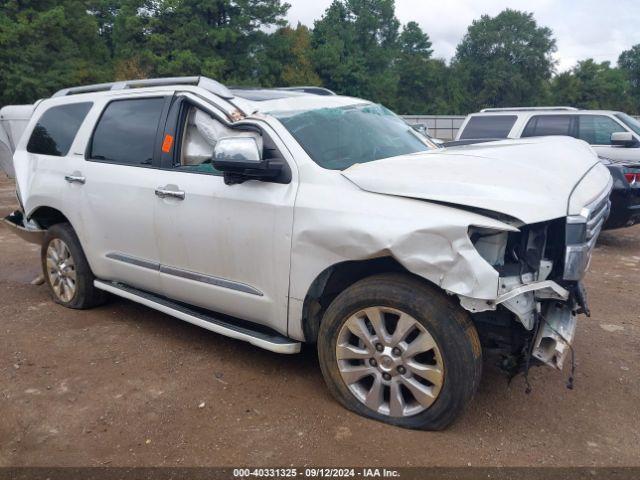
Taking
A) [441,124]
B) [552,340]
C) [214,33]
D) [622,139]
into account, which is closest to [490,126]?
[622,139]

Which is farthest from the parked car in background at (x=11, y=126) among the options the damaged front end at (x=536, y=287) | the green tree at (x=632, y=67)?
the green tree at (x=632, y=67)

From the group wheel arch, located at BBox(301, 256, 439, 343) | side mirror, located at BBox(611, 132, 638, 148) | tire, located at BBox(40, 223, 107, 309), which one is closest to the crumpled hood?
wheel arch, located at BBox(301, 256, 439, 343)

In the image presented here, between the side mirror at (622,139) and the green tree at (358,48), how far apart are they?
128ft

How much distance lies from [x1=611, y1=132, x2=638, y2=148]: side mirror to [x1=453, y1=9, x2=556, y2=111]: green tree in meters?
50.1

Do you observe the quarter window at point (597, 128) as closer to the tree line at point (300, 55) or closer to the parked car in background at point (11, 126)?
the parked car in background at point (11, 126)

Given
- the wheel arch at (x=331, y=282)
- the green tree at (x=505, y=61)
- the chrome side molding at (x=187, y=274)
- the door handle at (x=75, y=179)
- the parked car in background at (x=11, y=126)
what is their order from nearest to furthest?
1. the wheel arch at (x=331, y=282)
2. the chrome side molding at (x=187, y=274)
3. the door handle at (x=75, y=179)
4. the parked car in background at (x=11, y=126)
5. the green tree at (x=505, y=61)

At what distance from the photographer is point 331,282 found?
10.8ft

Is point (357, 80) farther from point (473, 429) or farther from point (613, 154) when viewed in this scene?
point (473, 429)

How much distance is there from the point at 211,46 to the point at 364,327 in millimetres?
36936

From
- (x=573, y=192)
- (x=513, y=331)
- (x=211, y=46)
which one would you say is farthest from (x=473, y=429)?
(x=211, y=46)

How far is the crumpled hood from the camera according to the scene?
277 centimetres

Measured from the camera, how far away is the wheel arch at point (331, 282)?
316cm

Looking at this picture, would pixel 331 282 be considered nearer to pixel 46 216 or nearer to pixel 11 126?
pixel 46 216

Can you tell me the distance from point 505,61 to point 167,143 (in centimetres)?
6028
